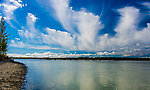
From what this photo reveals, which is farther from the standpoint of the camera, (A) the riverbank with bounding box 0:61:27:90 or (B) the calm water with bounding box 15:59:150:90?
(B) the calm water with bounding box 15:59:150:90

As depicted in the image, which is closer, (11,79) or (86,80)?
(11,79)

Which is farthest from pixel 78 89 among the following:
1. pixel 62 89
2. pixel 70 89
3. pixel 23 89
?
pixel 23 89

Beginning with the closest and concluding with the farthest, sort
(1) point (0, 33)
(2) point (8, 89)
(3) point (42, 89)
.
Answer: (2) point (8, 89) → (3) point (42, 89) → (1) point (0, 33)

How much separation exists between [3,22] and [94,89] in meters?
58.0

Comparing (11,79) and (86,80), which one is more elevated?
(11,79)

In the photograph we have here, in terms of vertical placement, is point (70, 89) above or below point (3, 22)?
below

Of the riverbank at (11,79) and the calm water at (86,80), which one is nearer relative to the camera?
the riverbank at (11,79)

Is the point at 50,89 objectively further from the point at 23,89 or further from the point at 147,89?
the point at 147,89

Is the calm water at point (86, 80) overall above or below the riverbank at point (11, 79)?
below

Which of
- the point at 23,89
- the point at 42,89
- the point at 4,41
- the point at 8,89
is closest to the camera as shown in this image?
the point at 8,89

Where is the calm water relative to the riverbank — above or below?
below

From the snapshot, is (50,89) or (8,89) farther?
(50,89)

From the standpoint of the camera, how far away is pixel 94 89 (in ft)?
63.0

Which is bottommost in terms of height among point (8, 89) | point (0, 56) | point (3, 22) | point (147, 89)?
point (147, 89)
